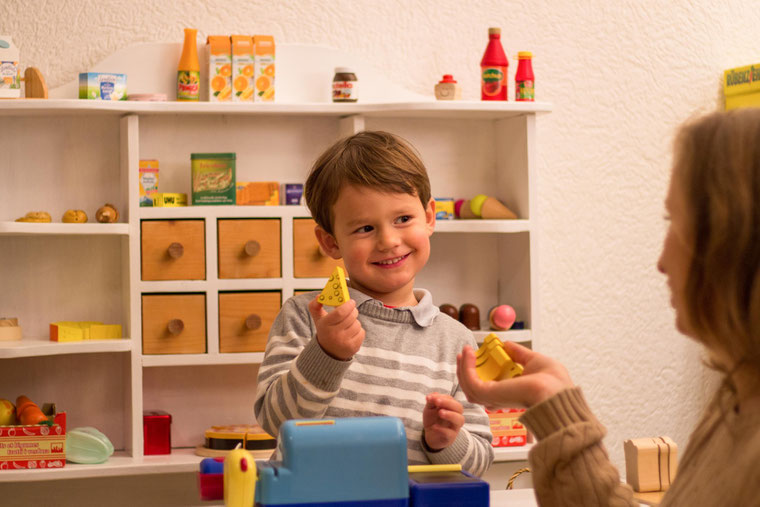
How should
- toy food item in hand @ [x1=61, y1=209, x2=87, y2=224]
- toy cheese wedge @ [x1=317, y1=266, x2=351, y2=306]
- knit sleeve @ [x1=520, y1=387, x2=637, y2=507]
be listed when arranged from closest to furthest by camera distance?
1. knit sleeve @ [x1=520, y1=387, x2=637, y2=507]
2. toy cheese wedge @ [x1=317, y1=266, x2=351, y2=306]
3. toy food item in hand @ [x1=61, y1=209, x2=87, y2=224]

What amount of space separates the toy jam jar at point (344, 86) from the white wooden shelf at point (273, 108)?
3 centimetres

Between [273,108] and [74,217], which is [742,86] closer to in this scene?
[273,108]

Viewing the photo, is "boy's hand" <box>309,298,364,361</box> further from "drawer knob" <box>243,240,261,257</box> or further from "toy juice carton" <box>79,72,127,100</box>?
"toy juice carton" <box>79,72,127,100</box>

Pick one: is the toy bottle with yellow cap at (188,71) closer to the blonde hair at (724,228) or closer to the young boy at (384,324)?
the young boy at (384,324)

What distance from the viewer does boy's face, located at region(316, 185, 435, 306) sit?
120 centimetres

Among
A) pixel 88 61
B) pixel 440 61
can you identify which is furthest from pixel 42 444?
pixel 440 61

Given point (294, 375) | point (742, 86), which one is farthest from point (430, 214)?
point (742, 86)

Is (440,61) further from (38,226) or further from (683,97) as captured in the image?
(38,226)

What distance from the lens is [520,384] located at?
2.74 feet

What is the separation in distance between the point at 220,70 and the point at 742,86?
140 centimetres

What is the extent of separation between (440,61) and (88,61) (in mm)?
878

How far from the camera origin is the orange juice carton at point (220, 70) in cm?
205

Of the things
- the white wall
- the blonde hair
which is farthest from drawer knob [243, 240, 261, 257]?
the blonde hair

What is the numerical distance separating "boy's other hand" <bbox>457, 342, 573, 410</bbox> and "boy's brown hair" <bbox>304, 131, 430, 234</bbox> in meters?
0.40
